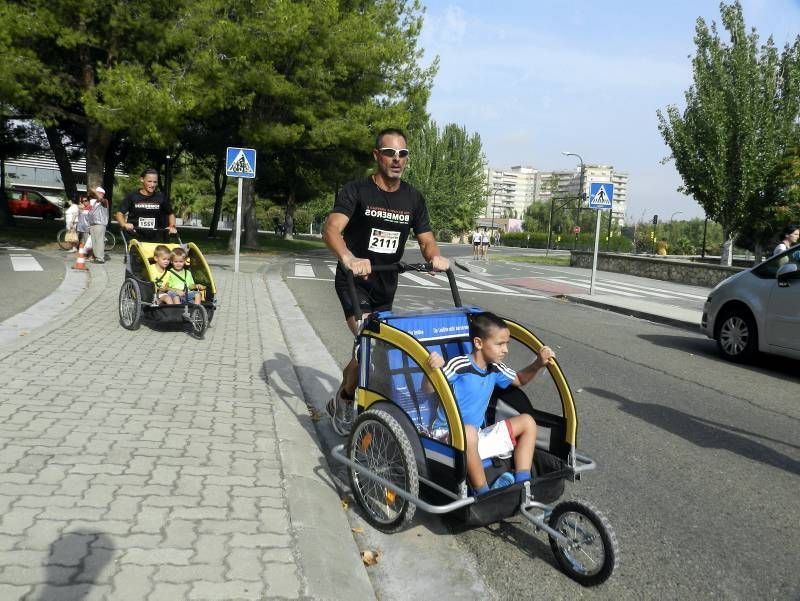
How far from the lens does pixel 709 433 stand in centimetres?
577

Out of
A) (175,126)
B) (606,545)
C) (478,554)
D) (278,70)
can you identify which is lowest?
(478,554)

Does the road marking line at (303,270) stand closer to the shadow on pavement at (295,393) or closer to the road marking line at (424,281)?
the road marking line at (424,281)

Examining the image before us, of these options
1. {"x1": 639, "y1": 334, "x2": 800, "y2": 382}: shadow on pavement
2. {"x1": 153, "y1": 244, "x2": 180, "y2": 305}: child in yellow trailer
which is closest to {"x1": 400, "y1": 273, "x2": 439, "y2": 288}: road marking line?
{"x1": 639, "y1": 334, "x2": 800, "y2": 382}: shadow on pavement

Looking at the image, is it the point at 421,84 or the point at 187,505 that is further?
the point at 421,84

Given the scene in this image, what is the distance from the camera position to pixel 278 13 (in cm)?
2130

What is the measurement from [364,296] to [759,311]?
6496 mm

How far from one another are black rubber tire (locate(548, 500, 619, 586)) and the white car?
21.6 ft

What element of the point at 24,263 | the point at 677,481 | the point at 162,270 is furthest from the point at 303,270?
the point at 677,481

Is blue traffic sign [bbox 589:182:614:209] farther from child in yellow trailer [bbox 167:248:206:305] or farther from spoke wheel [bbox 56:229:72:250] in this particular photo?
spoke wheel [bbox 56:229:72:250]

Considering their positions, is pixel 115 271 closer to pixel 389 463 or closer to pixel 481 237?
pixel 389 463

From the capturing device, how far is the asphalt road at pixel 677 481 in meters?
3.29

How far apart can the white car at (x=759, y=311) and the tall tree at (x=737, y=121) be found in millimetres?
20735

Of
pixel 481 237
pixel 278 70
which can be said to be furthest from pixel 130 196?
pixel 481 237

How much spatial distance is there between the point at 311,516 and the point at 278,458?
2.92 ft
